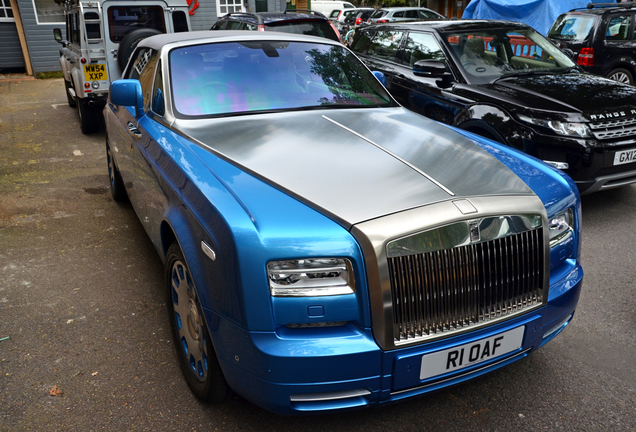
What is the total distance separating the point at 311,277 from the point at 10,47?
17.9m

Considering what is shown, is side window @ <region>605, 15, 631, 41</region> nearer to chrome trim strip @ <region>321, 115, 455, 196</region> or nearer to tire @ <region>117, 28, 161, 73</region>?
tire @ <region>117, 28, 161, 73</region>

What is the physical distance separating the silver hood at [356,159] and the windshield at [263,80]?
159 millimetres

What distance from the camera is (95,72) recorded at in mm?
7961

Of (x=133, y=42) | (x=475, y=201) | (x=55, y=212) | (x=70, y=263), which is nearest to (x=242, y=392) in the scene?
(x=475, y=201)

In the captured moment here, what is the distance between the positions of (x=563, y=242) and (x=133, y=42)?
6891mm

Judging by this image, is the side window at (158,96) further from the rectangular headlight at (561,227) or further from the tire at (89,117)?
the tire at (89,117)

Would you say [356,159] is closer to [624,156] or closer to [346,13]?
[624,156]

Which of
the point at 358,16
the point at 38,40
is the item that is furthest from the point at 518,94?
the point at 358,16

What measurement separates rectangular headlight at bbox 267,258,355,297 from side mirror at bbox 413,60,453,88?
4.03m

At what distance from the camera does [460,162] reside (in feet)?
8.56

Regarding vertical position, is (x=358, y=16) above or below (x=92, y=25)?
below

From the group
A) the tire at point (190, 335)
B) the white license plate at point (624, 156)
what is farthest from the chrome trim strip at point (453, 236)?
the white license plate at point (624, 156)

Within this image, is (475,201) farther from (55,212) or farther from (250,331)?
(55,212)

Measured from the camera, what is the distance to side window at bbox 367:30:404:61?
6.80 metres
